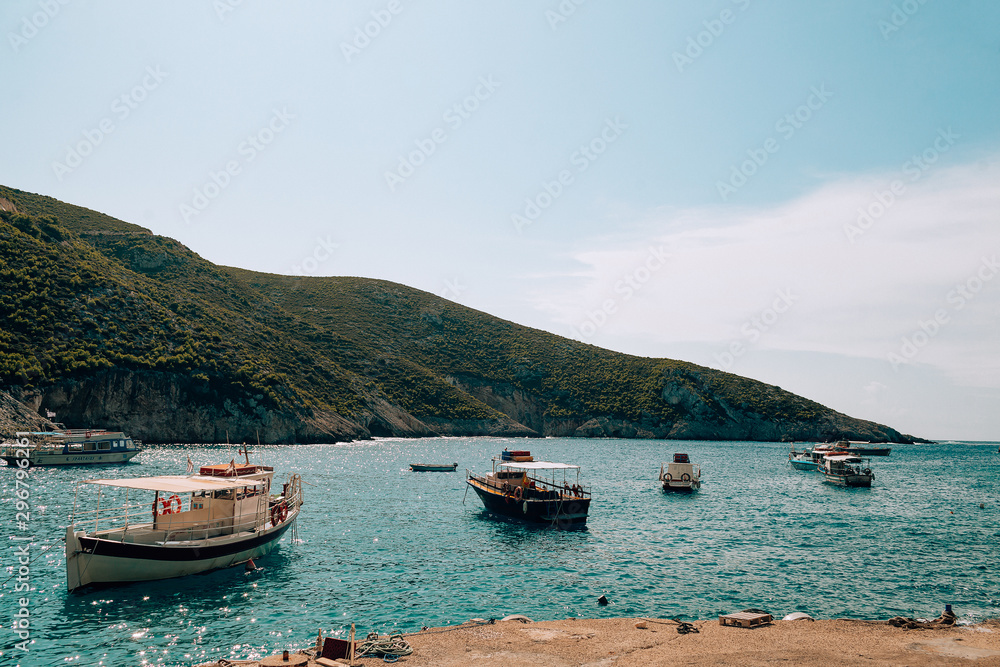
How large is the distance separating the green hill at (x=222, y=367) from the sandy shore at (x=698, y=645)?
92.3m

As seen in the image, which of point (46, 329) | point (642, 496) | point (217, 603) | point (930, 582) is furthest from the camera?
point (46, 329)

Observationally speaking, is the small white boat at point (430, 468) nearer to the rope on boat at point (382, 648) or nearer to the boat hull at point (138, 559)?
the boat hull at point (138, 559)

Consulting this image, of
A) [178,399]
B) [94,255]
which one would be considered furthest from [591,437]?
[94,255]

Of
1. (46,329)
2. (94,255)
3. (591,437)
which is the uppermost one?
(94,255)

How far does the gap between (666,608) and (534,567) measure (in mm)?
8856

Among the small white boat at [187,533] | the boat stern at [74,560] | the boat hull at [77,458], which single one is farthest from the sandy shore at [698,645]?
the boat hull at [77,458]

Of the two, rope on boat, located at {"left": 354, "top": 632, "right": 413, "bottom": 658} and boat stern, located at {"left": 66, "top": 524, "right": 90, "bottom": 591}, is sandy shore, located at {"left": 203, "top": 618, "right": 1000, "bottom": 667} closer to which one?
rope on boat, located at {"left": 354, "top": 632, "right": 413, "bottom": 658}

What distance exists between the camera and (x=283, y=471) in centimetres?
7275

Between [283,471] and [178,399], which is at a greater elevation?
[178,399]

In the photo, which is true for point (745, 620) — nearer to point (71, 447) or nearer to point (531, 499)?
point (531, 499)

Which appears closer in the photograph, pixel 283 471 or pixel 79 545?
pixel 79 545

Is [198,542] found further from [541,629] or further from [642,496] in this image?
[642,496]

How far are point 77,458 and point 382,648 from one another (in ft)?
254

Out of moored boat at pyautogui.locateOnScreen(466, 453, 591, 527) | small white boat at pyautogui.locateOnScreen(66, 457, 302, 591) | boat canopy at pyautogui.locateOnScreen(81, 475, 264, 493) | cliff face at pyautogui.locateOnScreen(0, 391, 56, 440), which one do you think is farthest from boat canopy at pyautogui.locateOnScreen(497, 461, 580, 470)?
cliff face at pyautogui.locateOnScreen(0, 391, 56, 440)
